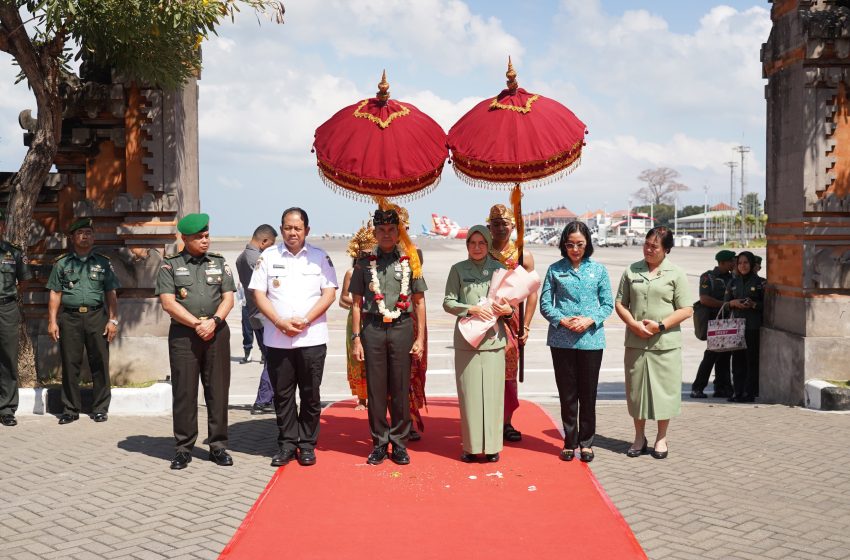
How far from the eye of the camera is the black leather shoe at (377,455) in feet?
22.0

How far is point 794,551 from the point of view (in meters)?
4.81

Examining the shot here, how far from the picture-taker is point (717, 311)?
974cm

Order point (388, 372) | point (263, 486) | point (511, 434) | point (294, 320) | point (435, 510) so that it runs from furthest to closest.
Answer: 1. point (511, 434)
2. point (388, 372)
3. point (294, 320)
4. point (263, 486)
5. point (435, 510)

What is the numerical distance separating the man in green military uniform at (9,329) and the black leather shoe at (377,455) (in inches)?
151

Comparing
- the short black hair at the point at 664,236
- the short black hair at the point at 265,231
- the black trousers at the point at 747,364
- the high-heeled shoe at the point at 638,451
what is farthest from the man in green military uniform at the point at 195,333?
the black trousers at the point at 747,364

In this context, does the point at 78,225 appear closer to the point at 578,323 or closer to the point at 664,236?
the point at 578,323

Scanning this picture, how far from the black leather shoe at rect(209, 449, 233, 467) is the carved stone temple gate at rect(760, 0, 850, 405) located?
5.98 m

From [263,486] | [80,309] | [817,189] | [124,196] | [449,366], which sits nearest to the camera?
[263,486]

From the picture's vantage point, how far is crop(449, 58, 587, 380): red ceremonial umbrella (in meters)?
7.10

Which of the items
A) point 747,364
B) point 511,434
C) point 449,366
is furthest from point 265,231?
point 747,364

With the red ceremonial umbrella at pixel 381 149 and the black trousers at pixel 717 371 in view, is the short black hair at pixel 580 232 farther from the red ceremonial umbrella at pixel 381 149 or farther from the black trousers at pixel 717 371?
the black trousers at pixel 717 371

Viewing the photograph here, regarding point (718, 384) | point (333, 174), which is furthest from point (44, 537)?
point (718, 384)

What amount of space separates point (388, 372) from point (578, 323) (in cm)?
159

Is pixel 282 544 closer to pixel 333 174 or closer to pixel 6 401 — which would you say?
pixel 333 174
